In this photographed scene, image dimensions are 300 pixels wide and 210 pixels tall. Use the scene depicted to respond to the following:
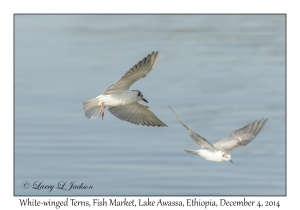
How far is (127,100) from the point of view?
1056 cm

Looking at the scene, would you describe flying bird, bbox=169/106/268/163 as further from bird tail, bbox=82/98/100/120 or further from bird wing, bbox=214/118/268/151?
bird tail, bbox=82/98/100/120

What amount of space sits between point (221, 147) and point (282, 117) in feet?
12.9

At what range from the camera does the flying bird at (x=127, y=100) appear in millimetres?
9891

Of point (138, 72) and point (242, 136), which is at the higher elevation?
point (138, 72)

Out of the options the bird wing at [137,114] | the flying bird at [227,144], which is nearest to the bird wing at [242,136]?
the flying bird at [227,144]

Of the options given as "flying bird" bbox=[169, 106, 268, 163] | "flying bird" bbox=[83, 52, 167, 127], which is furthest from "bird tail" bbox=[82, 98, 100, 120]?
"flying bird" bbox=[169, 106, 268, 163]

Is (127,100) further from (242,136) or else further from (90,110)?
(242,136)

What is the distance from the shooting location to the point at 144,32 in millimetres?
23875

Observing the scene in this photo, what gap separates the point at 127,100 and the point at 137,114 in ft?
2.67

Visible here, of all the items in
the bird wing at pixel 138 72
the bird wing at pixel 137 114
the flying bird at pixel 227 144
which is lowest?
the flying bird at pixel 227 144

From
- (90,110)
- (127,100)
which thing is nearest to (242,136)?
(127,100)

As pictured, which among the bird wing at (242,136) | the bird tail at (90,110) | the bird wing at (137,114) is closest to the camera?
the bird wing at (242,136)

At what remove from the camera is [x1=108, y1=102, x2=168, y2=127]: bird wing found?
442 inches

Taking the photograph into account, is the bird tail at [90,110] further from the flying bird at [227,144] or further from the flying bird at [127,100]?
the flying bird at [227,144]
